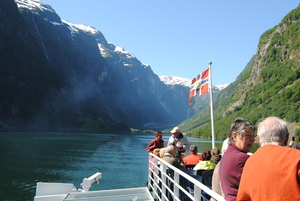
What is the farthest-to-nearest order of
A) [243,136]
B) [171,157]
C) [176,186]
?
[171,157], [176,186], [243,136]

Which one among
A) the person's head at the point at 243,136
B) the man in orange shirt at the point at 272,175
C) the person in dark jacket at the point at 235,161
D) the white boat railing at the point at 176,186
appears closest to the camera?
the man in orange shirt at the point at 272,175

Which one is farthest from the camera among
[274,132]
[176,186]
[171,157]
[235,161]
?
[171,157]

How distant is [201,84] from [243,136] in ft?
30.3

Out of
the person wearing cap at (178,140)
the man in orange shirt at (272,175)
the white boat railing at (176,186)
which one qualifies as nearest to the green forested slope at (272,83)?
the person wearing cap at (178,140)

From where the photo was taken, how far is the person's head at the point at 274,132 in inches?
93.4

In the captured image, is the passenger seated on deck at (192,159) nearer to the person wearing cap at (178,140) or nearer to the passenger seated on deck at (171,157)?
the person wearing cap at (178,140)

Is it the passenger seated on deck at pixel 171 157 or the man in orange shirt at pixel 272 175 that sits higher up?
the man in orange shirt at pixel 272 175

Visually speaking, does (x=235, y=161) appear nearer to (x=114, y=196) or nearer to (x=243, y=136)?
(x=243, y=136)

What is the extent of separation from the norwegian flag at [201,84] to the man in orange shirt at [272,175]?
393 inches

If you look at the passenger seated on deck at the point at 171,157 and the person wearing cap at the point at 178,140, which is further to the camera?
the person wearing cap at the point at 178,140

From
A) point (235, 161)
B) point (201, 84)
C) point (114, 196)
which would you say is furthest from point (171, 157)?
point (201, 84)

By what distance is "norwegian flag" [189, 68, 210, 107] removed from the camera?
39.8ft

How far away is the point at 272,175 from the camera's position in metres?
1.95

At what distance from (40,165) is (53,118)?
117 metres
